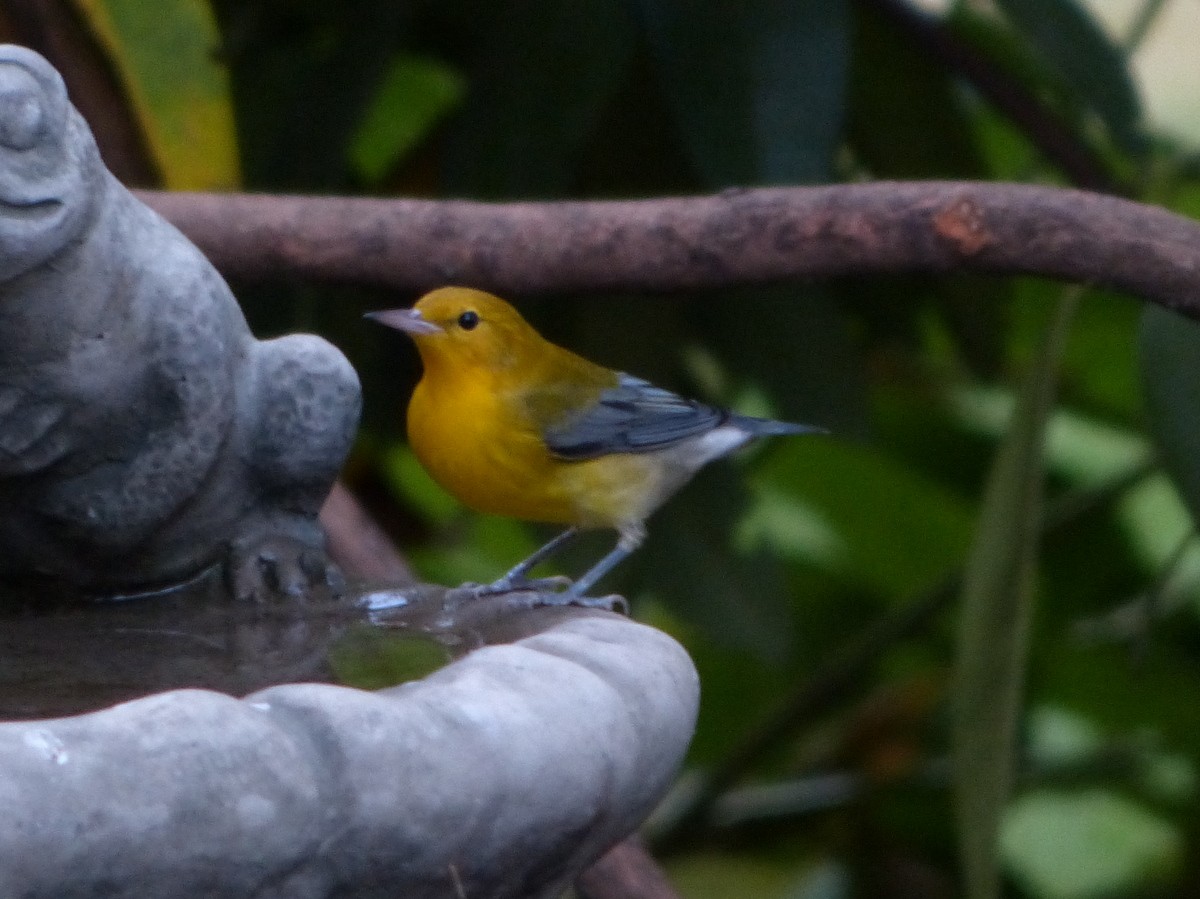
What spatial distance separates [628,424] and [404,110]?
64.3 inches

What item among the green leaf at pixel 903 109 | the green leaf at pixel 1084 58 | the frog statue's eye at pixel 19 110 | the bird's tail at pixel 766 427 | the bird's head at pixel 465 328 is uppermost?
the frog statue's eye at pixel 19 110

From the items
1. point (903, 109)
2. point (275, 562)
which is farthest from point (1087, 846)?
point (275, 562)

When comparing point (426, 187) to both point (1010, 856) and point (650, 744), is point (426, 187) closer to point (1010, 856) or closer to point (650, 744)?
point (1010, 856)

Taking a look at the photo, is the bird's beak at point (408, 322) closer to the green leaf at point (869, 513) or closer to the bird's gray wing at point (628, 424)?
the bird's gray wing at point (628, 424)

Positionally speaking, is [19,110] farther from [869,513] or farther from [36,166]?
[869,513]

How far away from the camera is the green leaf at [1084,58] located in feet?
11.3

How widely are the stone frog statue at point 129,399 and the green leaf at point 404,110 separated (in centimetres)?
254

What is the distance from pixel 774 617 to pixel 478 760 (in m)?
2.54

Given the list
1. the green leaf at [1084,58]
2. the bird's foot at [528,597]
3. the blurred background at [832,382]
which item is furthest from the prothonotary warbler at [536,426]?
the green leaf at [1084,58]

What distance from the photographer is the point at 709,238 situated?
261cm

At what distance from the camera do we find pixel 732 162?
3.34 m

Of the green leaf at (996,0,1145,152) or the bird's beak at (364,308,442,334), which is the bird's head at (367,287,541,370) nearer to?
the bird's beak at (364,308,442,334)

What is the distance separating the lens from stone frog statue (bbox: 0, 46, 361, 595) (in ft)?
5.19

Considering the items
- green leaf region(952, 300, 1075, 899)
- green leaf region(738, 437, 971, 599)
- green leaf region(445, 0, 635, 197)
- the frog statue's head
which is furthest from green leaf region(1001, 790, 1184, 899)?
the frog statue's head
